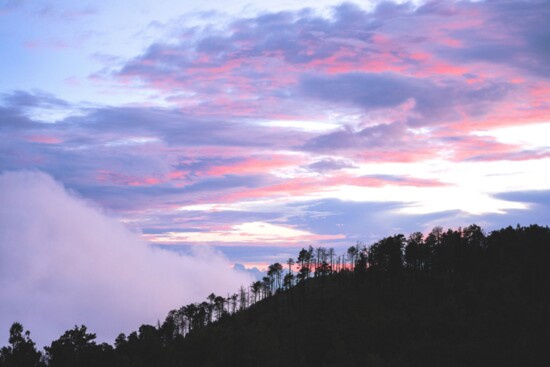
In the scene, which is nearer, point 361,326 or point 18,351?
point 18,351

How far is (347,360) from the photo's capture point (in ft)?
415

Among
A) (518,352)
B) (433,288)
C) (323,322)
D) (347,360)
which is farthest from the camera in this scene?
(433,288)

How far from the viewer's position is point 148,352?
128750 millimetres

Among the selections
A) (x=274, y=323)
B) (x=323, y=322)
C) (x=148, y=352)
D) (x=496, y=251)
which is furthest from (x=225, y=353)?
(x=496, y=251)

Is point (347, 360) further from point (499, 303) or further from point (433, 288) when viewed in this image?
point (433, 288)

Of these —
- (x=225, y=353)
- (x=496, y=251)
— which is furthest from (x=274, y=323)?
(x=496, y=251)

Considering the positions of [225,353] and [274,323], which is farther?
[274,323]

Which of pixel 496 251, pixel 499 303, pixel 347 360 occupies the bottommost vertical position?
pixel 347 360

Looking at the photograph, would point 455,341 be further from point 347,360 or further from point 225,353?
point 225,353

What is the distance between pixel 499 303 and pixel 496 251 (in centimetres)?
4934

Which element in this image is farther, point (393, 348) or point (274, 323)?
point (274, 323)

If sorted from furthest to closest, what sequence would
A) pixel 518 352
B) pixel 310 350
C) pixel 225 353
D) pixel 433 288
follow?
pixel 433 288 < pixel 310 350 < pixel 225 353 < pixel 518 352

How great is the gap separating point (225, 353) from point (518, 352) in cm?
6598

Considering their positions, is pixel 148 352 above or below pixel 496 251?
below
